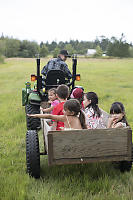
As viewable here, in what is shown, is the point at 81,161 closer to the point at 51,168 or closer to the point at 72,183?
the point at 72,183

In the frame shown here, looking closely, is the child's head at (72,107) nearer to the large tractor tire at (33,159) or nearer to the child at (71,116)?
the child at (71,116)

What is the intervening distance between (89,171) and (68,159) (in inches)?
28.8

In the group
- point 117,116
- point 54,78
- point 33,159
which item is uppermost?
point 54,78

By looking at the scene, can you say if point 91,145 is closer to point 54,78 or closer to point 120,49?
point 54,78

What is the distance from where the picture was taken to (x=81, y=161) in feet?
10.1

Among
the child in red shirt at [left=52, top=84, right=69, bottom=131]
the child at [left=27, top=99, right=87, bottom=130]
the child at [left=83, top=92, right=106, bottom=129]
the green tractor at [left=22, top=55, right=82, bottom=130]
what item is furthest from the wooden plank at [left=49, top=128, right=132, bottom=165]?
the green tractor at [left=22, top=55, right=82, bottom=130]

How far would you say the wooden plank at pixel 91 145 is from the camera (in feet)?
9.78

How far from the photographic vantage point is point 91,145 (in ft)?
10.0

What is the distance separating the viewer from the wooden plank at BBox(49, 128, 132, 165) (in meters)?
2.98

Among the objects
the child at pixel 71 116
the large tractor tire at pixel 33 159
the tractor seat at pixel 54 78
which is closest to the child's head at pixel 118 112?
the child at pixel 71 116

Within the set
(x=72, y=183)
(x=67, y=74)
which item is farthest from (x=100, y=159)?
(x=67, y=74)

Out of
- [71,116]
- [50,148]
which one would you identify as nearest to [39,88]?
[71,116]

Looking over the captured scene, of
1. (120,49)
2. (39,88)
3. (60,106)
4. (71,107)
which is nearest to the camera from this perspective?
(71,107)

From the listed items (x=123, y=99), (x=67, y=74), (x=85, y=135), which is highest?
(x=67, y=74)
